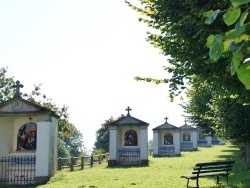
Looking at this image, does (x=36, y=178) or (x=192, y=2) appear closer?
(x=192, y=2)

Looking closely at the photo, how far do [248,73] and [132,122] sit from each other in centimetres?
2613

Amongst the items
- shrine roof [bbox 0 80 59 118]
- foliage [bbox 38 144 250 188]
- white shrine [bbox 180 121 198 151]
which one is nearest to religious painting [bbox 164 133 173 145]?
white shrine [bbox 180 121 198 151]

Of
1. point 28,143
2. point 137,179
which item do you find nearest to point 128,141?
point 28,143

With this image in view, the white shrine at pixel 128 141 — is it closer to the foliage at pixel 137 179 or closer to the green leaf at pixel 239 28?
the foliage at pixel 137 179

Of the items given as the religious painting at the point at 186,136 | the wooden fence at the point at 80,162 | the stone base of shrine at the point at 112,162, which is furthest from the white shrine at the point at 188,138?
the stone base of shrine at the point at 112,162

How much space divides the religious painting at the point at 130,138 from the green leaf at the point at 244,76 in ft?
88.9

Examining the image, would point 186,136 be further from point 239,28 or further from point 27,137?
point 239,28

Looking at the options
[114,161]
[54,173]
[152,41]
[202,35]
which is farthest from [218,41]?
[114,161]

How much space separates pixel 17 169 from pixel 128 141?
12.5m

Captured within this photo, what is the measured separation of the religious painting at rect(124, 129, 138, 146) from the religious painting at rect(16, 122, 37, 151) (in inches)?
440

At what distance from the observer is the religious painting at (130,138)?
1103 inches

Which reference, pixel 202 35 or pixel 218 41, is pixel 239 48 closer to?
pixel 218 41

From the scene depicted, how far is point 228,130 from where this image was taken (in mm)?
16375

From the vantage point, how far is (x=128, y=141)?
1105 inches
